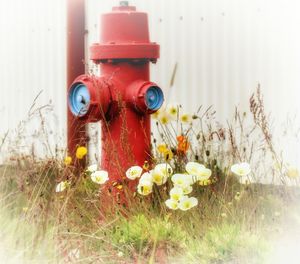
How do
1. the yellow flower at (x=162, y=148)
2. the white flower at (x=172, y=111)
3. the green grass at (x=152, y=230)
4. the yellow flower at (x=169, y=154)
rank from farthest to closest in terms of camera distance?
the white flower at (x=172, y=111), the yellow flower at (x=162, y=148), the yellow flower at (x=169, y=154), the green grass at (x=152, y=230)

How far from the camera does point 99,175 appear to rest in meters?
3.42

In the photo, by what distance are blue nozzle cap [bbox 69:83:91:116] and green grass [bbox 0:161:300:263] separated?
0.46 m

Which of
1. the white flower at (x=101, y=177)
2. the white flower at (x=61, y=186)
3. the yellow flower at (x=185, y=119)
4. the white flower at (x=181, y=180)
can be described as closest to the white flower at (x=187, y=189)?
the white flower at (x=181, y=180)

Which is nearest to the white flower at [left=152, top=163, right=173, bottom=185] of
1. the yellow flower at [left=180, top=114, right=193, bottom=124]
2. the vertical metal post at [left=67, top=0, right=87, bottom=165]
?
the yellow flower at [left=180, top=114, right=193, bottom=124]

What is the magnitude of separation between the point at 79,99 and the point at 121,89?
24 centimetres

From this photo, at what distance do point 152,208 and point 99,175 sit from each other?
286mm

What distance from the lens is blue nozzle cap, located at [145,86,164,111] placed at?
3641 millimetres

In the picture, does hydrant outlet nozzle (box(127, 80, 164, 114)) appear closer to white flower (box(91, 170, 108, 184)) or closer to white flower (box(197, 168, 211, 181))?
white flower (box(91, 170, 108, 184))

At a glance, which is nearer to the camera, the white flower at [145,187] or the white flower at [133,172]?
the white flower at [145,187]

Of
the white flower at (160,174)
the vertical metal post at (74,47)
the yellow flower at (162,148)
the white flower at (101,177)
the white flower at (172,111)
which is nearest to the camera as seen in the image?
the white flower at (160,174)

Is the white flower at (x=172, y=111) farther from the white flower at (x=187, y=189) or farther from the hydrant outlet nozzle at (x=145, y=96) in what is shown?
the white flower at (x=187, y=189)

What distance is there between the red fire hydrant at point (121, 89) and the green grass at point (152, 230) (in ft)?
1.17

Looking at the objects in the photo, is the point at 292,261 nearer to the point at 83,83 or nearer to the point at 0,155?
the point at 83,83

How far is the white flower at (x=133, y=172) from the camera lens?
3363 millimetres
